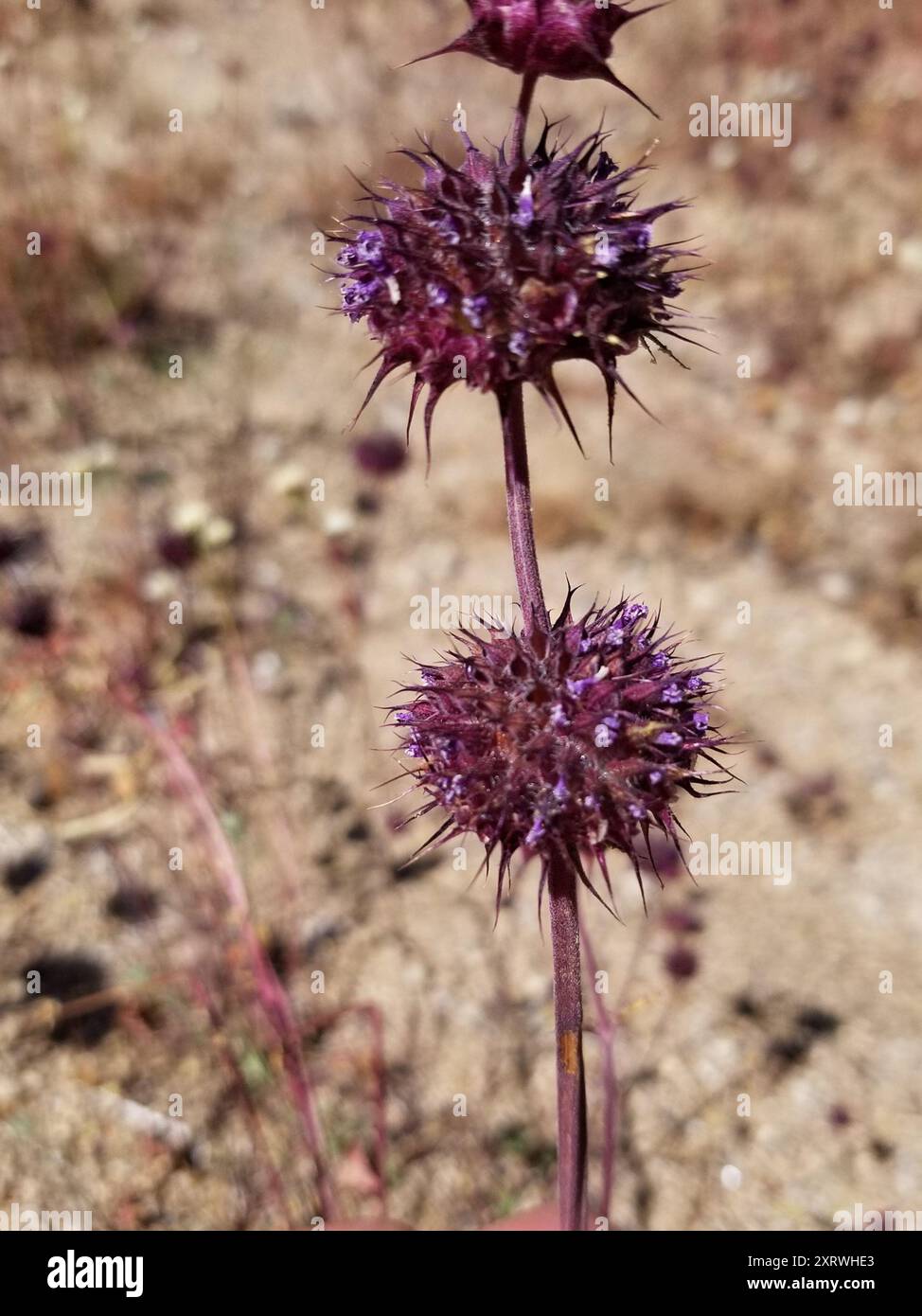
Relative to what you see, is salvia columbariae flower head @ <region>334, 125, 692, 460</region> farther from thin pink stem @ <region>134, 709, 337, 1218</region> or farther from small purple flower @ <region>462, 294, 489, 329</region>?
thin pink stem @ <region>134, 709, 337, 1218</region>

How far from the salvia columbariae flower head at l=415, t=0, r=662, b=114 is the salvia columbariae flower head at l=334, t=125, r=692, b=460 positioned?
0.50 ft

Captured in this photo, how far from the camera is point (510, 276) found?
157 centimetres

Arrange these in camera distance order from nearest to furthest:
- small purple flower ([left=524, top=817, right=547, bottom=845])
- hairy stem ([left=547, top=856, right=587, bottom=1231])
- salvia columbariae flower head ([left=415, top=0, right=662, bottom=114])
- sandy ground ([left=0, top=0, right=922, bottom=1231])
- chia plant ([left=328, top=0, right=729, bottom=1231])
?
salvia columbariae flower head ([left=415, top=0, right=662, bottom=114]) < chia plant ([left=328, top=0, right=729, bottom=1231]) < small purple flower ([left=524, top=817, right=547, bottom=845]) < hairy stem ([left=547, top=856, right=587, bottom=1231]) < sandy ground ([left=0, top=0, right=922, bottom=1231])

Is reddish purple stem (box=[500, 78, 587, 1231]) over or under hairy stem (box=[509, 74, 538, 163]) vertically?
under

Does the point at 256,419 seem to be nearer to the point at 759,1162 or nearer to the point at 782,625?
the point at 782,625

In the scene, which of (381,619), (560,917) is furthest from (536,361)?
(381,619)

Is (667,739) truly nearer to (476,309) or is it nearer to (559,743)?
(559,743)

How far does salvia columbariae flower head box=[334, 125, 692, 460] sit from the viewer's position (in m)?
1.57

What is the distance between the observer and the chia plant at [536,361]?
5.13 ft

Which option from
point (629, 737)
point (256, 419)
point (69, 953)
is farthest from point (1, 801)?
point (629, 737)

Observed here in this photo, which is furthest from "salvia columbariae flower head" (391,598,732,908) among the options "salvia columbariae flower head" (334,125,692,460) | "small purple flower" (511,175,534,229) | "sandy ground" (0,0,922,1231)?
"sandy ground" (0,0,922,1231)

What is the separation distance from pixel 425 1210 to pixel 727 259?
704 centimetres

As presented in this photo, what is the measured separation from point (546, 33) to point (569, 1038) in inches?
69.6

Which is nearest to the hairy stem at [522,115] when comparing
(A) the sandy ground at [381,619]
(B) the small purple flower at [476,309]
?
(B) the small purple flower at [476,309]
